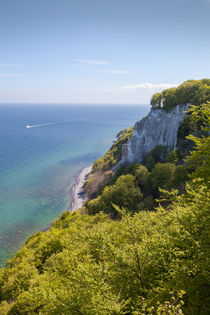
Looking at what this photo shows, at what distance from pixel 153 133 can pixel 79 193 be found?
3187 centimetres

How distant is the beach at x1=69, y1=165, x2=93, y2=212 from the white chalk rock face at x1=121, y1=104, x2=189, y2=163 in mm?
18208

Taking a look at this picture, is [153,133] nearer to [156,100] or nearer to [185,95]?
[156,100]

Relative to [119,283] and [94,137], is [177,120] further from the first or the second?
[94,137]

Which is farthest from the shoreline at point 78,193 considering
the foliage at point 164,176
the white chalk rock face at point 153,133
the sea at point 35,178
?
the foliage at point 164,176

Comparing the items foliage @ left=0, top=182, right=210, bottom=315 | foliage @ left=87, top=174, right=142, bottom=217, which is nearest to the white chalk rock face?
foliage @ left=87, top=174, right=142, bottom=217

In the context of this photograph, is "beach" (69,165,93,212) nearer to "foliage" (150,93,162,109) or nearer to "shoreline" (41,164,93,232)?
"shoreline" (41,164,93,232)

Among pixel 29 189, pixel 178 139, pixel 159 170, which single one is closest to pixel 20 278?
pixel 159 170

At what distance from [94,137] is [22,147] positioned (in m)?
55.0

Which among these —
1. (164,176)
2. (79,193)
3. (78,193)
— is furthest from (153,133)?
(78,193)

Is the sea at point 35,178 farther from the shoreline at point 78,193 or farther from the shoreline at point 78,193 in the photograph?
the shoreline at point 78,193

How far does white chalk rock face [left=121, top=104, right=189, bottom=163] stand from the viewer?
4301 centimetres

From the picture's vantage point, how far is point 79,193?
63594mm

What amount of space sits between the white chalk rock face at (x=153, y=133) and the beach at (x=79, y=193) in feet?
59.7

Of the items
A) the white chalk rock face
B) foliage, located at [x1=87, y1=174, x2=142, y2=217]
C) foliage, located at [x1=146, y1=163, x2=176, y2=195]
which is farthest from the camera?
the white chalk rock face
